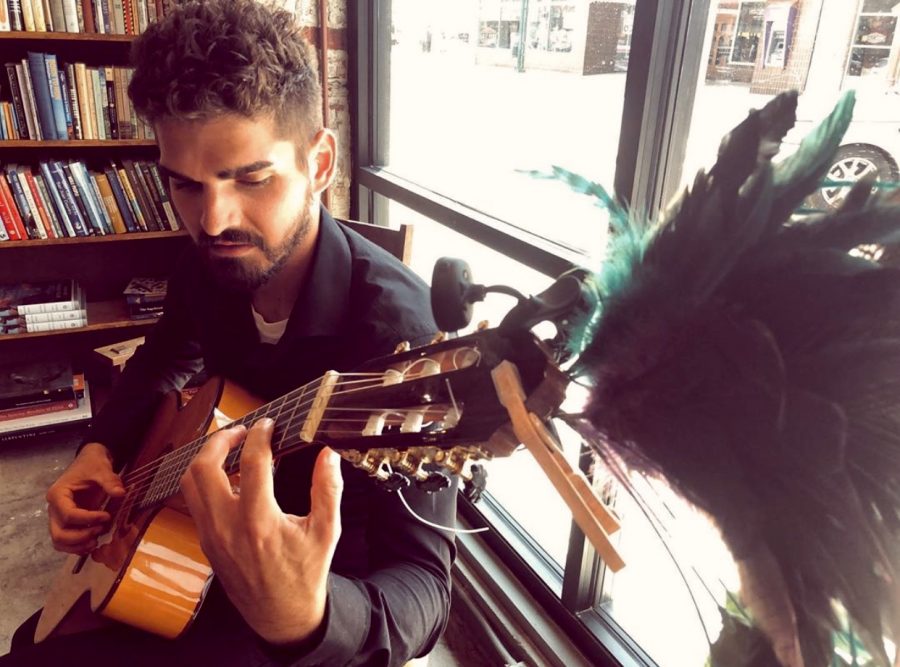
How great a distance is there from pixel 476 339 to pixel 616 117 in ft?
3.18

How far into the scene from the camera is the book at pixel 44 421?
2328mm

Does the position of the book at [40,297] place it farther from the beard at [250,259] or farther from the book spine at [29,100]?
the beard at [250,259]

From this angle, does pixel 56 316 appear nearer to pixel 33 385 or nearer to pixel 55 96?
pixel 33 385

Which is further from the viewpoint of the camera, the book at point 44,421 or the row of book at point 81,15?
the book at point 44,421

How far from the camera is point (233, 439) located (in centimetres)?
82

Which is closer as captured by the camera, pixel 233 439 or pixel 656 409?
pixel 656 409

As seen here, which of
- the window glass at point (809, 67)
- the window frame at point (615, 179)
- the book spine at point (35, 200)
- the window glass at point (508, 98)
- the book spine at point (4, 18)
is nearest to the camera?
the window glass at point (809, 67)

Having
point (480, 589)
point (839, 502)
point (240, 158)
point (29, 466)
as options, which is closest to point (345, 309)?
point (240, 158)

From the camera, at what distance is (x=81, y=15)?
6.81 feet

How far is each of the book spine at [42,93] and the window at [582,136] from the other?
1049 mm

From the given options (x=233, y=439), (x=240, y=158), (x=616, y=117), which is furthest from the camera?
(x=616, y=117)

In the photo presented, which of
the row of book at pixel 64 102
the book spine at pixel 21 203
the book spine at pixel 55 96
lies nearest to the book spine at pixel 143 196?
the row of book at pixel 64 102

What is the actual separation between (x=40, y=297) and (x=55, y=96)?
0.74 metres

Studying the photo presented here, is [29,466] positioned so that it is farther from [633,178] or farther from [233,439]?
[633,178]
